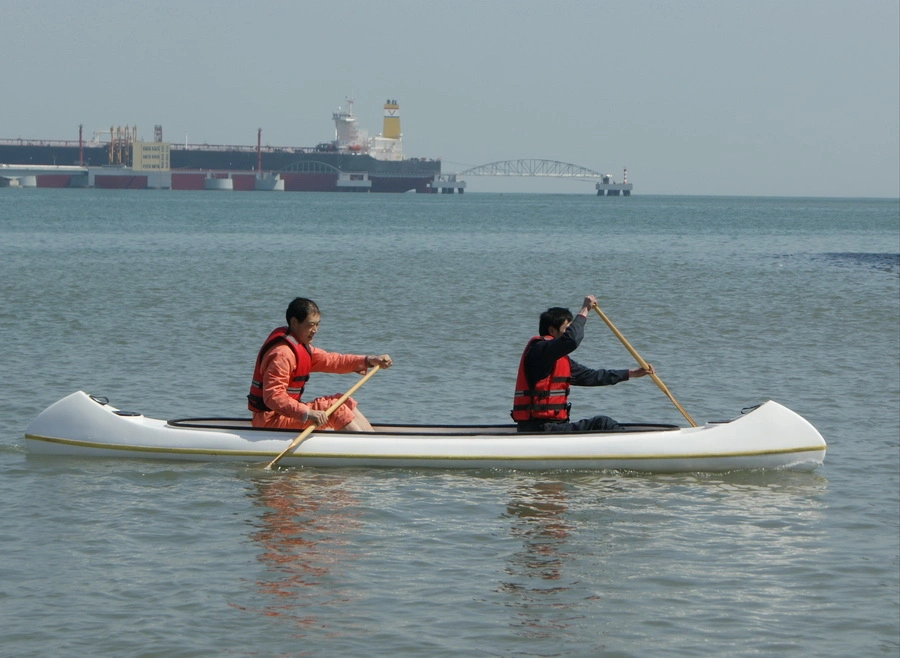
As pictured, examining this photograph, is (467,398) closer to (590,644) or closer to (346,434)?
(346,434)

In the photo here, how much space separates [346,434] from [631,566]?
3.22m

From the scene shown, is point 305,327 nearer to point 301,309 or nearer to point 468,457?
point 301,309

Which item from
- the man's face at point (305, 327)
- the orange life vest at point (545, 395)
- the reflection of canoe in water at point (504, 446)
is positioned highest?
the man's face at point (305, 327)

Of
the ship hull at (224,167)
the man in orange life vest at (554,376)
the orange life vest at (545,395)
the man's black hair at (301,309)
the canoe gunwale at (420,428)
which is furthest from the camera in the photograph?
the ship hull at (224,167)

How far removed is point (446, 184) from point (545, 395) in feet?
597

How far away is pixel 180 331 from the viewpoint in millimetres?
20938

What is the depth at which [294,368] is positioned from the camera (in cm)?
1010

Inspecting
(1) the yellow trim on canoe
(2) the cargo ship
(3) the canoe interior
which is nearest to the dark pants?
(3) the canoe interior

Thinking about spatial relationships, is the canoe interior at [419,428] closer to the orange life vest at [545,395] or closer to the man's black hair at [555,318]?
the orange life vest at [545,395]

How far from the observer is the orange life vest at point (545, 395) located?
33.2 feet

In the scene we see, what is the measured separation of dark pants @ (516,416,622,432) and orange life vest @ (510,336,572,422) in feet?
0.14

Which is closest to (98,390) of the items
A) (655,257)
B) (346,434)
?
(346,434)

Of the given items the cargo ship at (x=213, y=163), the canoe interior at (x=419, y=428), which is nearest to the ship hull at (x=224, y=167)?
the cargo ship at (x=213, y=163)

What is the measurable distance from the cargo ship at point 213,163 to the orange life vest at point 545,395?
156m
